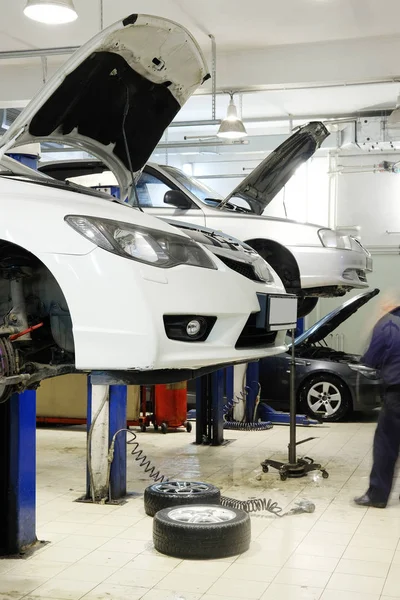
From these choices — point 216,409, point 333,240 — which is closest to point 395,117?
point 333,240

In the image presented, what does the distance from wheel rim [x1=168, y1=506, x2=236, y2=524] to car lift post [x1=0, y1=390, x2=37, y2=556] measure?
871 mm

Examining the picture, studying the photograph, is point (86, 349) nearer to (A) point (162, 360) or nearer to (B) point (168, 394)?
(A) point (162, 360)

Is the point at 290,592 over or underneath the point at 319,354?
underneath

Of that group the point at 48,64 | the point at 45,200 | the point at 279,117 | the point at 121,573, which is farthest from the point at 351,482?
the point at 279,117

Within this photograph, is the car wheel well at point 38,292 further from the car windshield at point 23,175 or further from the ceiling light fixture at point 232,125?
the ceiling light fixture at point 232,125

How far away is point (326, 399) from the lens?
962cm

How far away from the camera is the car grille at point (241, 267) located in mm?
3294

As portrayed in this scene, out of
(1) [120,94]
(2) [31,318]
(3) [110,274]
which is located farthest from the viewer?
(1) [120,94]

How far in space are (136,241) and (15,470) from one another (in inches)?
85.6

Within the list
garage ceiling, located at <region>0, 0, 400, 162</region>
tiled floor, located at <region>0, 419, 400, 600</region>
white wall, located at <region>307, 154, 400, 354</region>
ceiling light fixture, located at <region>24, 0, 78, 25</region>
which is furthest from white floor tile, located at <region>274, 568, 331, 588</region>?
white wall, located at <region>307, 154, 400, 354</region>

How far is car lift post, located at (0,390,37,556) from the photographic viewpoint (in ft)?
14.2

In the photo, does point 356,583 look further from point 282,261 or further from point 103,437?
point 282,261

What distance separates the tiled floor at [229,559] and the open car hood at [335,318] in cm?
241

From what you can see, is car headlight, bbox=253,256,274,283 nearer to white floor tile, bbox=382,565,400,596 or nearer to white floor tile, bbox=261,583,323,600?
white floor tile, bbox=261,583,323,600
